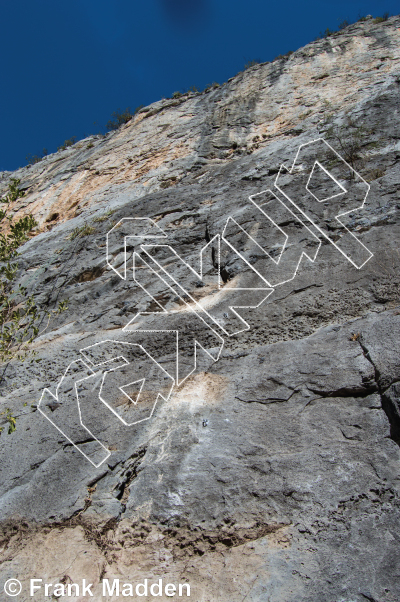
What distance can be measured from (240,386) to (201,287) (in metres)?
1.66

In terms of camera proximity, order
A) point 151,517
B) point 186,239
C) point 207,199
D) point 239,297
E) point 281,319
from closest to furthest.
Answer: point 151,517 < point 281,319 < point 239,297 < point 186,239 < point 207,199

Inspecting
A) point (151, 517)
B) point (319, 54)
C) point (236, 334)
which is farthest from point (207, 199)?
point (319, 54)

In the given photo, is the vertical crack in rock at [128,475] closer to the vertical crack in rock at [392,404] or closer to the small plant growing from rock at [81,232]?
the vertical crack in rock at [392,404]

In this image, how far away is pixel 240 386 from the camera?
3.35 m

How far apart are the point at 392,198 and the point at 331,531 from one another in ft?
11.3

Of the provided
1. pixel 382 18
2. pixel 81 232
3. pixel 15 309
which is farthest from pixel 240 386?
pixel 382 18

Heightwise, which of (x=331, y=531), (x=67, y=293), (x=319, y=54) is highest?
(x=319, y=54)

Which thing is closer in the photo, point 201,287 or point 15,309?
point 201,287

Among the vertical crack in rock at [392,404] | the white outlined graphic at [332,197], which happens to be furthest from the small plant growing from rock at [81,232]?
the vertical crack in rock at [392,404]

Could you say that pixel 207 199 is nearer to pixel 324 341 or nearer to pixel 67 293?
pixel 67 293

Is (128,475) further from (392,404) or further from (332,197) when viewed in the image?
(332,197)

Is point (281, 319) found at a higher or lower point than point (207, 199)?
lower

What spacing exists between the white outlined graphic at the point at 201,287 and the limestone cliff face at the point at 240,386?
3 cm

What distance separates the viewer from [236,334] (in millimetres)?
3873
